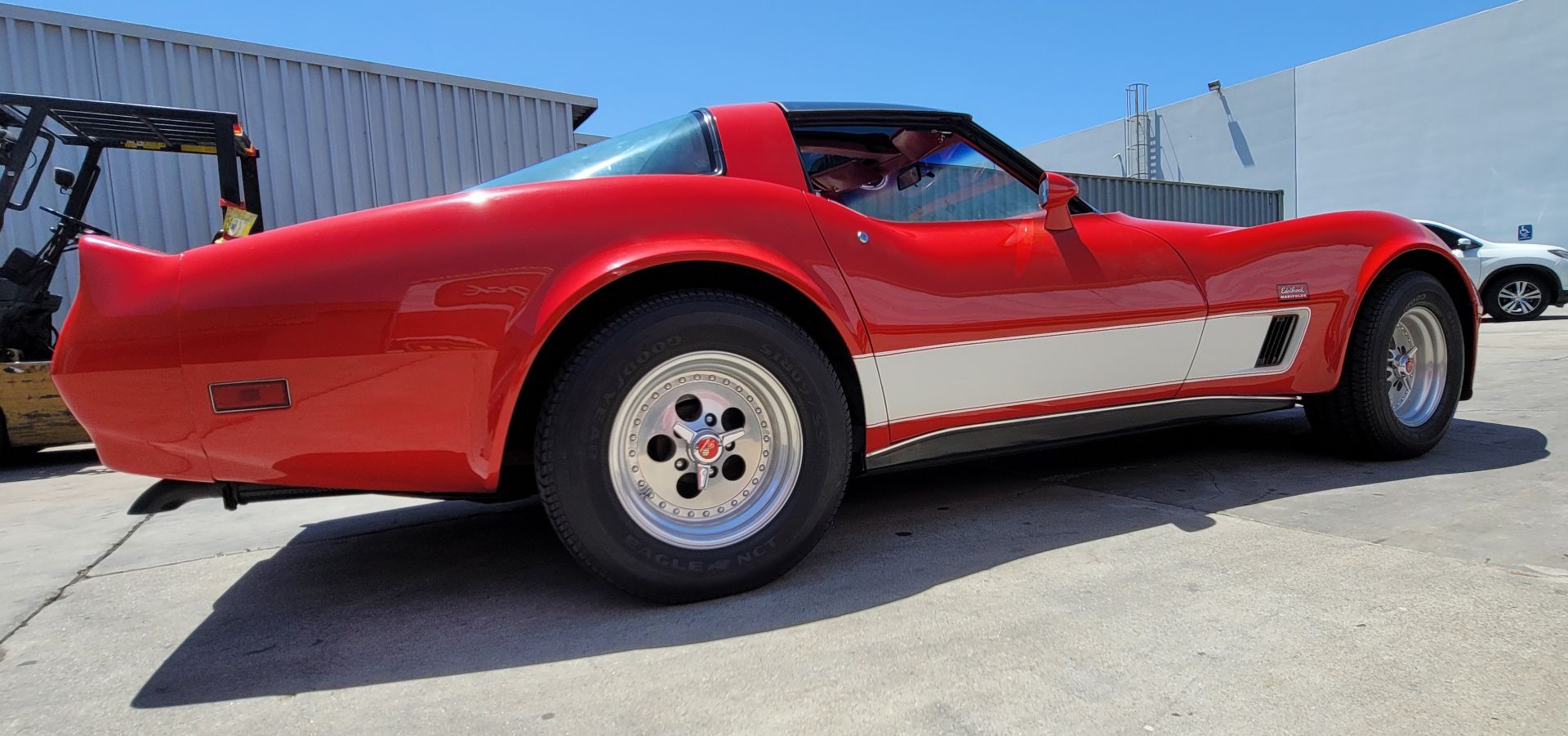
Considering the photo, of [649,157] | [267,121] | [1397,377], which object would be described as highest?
[267,121]

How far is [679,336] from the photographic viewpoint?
192cm

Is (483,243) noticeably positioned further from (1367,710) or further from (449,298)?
(1367,710)

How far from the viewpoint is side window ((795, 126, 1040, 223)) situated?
2.45m

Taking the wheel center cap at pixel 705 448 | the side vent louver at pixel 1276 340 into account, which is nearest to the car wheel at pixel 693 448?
the wheel center cap at pixel 705 448

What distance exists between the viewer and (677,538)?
1988 millimetres

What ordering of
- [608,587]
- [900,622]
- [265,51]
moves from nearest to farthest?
[900,622]
[608,587]
[265,51]

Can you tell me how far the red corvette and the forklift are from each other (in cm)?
383

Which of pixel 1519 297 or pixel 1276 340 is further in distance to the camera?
pixel 1519 297

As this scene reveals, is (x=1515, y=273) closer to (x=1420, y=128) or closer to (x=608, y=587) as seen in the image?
(x=1420, y=128)

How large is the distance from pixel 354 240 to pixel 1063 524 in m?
2.15

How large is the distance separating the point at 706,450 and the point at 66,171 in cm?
583

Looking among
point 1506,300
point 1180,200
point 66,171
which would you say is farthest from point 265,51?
point 1506,300

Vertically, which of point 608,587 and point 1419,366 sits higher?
point 1419,366

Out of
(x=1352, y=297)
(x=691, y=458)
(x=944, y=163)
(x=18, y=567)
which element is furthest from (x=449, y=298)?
(x=1352, y=297)
